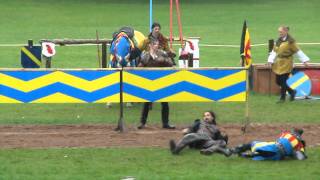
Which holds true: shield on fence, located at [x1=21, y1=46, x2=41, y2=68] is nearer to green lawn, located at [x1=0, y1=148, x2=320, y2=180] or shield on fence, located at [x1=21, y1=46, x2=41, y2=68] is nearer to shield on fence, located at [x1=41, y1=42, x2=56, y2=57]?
shield on fence, located at [x1=41, y1=42, x2=56, y2=57]

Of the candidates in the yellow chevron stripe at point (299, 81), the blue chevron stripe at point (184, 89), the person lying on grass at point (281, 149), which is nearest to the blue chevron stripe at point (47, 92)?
the blue chevron stripe at point (184, 89)

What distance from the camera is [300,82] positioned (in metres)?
20.4

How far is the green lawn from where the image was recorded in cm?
1209

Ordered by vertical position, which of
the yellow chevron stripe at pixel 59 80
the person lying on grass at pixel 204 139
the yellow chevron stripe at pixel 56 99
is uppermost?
the yellow chevron stripe at pixel 59 80

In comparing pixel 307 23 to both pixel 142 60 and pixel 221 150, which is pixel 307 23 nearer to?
pixel 142 60

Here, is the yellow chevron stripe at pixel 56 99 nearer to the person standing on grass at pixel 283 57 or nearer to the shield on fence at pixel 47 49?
the person standing on grass at pixel 283 57

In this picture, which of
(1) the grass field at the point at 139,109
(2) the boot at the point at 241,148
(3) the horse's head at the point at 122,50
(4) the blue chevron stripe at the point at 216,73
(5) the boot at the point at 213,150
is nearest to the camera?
(1) the grass field at the point at 139,109

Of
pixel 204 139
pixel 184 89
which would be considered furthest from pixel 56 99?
pixel 204 139

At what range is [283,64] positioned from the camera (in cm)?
2039

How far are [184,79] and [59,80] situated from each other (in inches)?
89.5

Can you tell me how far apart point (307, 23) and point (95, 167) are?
1255 inches

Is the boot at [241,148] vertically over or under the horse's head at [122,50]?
under

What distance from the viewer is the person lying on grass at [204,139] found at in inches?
537

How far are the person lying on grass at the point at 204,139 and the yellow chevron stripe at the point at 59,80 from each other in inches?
86.8
